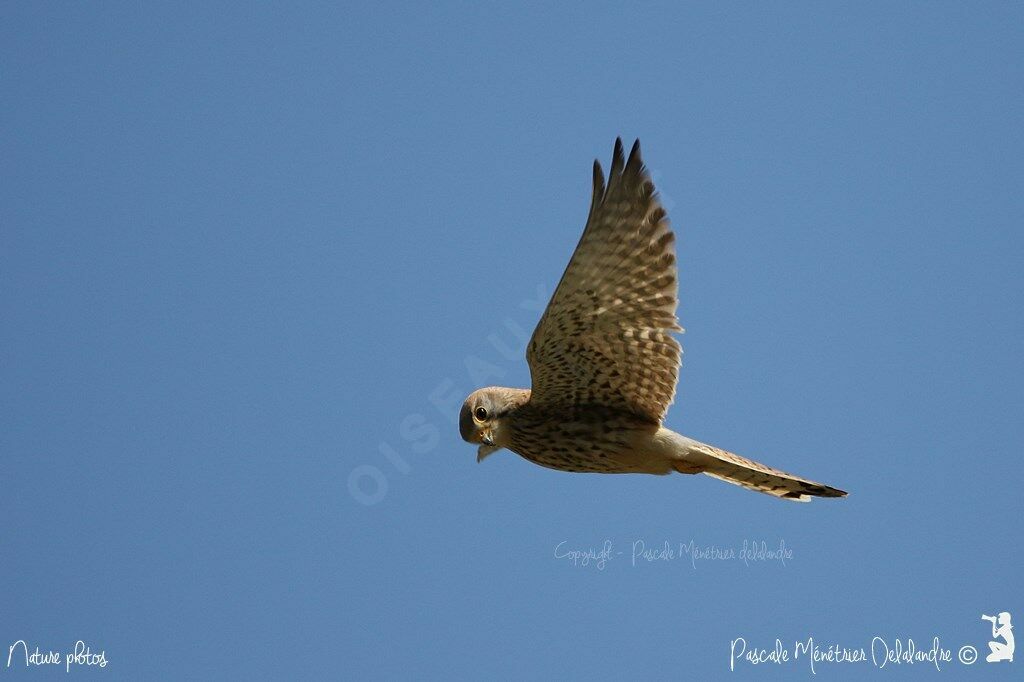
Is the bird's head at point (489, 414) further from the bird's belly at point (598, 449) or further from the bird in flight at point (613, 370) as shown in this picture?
the bird's belly at point (598, 449)

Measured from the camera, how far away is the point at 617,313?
6.62 m

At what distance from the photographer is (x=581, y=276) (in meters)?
6.45

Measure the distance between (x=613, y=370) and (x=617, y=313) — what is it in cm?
36

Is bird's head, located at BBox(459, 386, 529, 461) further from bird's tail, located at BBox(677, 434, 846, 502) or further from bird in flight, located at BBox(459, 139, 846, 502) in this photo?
bird's tail, located at BBox(677, 434, 846, 502)

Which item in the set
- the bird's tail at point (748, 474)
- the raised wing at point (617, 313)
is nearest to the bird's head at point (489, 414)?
the raised wing at point (617, 313)

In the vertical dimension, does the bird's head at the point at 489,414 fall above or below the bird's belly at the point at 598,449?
above

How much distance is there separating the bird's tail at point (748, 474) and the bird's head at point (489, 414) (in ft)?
3.43

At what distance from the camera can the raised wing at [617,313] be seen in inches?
249

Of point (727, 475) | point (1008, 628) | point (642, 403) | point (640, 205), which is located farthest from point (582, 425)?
point (1008, 628)

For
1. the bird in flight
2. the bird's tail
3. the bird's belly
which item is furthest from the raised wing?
the bird's tail

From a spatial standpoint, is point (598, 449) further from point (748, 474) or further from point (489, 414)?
point (748, 474)

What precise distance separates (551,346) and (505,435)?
2.55 ft

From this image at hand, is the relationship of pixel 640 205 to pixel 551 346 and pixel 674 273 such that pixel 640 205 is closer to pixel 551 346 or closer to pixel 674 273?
pixel 674 273

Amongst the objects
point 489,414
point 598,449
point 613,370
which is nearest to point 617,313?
point 613,370
